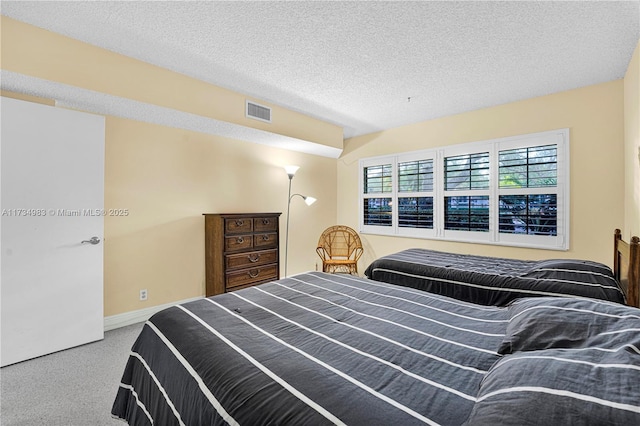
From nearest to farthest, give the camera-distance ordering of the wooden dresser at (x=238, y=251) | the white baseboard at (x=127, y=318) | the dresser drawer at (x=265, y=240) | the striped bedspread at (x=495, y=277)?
the striped bedspread at (x=495, y=277) → the white baseboard at (x=127, y=318) → the wooden dresser at (x=238, y=251) → the dresser drawer at (x=265, y=240)

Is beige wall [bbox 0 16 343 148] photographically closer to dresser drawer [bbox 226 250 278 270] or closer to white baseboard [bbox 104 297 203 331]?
dresser drawer [bbox 226 250 278 270]

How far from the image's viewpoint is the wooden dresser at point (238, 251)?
3336 millimetres

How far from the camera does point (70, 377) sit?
2113mm

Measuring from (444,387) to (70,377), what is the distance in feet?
8.51

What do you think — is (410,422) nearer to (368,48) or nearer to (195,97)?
(368,48)

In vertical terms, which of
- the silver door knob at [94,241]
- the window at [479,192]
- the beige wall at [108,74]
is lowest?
the silver door knob at [94,241]

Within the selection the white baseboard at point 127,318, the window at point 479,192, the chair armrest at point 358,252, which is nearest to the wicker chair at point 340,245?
the chair armrest at point 358,252

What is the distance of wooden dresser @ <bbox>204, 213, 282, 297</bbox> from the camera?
3336 mm

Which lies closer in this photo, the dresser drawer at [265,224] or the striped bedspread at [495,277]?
the striped bedspread at [495,277]

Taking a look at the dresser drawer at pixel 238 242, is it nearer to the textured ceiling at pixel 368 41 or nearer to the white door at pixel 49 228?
the white door at pixel 49 228

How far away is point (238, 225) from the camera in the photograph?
3477 mm

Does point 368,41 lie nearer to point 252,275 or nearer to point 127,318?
point 252,275

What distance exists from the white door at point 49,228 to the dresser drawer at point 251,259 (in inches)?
48.3

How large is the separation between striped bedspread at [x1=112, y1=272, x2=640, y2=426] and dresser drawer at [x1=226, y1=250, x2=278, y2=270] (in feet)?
5.44
